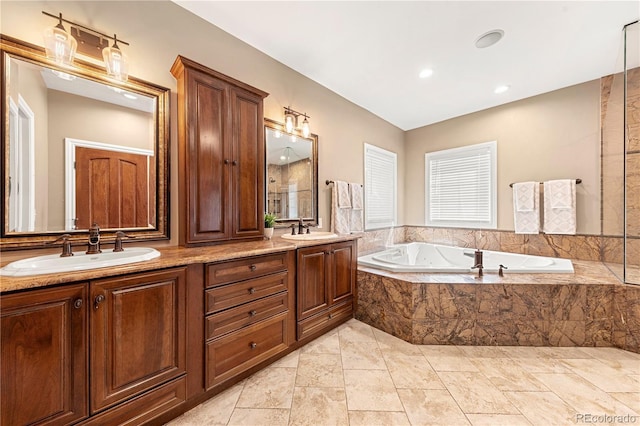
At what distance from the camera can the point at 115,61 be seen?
1460 millimetres

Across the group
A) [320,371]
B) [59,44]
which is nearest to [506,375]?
[320,371]

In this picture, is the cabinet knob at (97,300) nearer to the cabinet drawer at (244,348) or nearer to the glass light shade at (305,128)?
the cabinet drawer at (244,348)

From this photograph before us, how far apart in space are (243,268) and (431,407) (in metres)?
1.42

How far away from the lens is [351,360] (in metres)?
1.92

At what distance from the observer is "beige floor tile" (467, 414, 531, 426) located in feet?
4.34

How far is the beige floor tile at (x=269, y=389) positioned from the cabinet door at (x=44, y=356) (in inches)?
31.7

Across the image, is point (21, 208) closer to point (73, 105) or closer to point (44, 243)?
point (44, 243)

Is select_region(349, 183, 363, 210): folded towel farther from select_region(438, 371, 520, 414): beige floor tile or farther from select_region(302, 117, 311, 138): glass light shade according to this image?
select_region(438, 371, 520, 414): beige floor tile

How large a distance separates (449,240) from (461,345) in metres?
2.01

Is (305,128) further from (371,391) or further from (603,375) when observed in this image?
(603,375)

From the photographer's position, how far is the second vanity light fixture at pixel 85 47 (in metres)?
1.28

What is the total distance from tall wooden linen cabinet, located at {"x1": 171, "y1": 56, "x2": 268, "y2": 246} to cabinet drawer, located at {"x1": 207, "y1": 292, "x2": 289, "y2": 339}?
54 centimetres

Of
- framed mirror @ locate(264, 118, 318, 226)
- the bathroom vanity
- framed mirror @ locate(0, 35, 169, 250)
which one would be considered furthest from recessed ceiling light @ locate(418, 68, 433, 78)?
framed mirror @ locate(0, 35, 169, 250)

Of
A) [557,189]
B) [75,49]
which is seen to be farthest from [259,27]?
[557,189]
